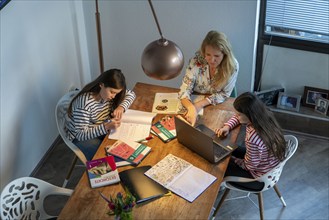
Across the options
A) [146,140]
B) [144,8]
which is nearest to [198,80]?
[146,140]

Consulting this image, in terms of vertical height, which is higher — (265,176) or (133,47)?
(133,47)

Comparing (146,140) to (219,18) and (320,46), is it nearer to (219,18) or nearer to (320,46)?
(219,18)

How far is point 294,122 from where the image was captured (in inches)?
172

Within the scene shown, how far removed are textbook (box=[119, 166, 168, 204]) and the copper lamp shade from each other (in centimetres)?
62

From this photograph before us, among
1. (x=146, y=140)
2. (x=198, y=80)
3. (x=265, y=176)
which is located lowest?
(x=265, y=176)

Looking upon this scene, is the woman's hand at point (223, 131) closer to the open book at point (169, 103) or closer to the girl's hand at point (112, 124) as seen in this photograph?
the open book at point (169, 103)

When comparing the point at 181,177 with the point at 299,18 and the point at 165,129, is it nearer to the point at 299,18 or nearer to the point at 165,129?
the point at 165,129

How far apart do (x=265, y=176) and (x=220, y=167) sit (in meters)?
0.35

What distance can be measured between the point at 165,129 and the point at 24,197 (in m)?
1.02

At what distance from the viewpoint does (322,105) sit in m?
4.30

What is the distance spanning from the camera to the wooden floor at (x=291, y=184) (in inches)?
143

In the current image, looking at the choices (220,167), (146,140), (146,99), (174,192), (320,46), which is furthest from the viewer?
(320,46)

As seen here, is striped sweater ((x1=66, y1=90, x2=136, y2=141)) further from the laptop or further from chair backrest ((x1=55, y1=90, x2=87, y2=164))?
the laptop

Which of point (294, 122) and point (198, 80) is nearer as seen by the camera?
point (198, 80)
